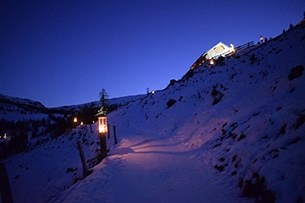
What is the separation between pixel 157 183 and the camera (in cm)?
687

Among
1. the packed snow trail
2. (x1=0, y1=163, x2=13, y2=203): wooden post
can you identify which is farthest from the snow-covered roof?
(x1=0, y1=163, x2=13, y2=203): wooden post

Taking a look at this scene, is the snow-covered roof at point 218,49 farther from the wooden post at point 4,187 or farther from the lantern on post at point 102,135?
the wooden post at point 4,187

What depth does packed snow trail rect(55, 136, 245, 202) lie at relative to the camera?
5.48 meters

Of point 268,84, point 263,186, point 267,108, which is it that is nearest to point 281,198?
point 263,186

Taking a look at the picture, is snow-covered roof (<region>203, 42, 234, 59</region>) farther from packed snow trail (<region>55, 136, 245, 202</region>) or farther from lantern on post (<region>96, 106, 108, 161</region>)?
packed snow trail (<region>55, 136, 245, 202</region>)

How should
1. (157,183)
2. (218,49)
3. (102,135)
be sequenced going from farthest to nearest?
(218,49)
(102,135)
(157,183)

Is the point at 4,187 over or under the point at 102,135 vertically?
under

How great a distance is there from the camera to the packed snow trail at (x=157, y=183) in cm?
548

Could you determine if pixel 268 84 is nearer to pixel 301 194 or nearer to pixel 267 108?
pixel 267 108

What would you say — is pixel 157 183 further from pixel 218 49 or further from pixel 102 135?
pixel 218 49

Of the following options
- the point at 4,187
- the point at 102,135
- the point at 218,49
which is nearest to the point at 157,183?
the point at 4,187

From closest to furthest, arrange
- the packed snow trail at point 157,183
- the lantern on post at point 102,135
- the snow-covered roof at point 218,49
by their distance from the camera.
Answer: the packed snow trail at point 157,183 < the lantern on post at point 102,135 < the snow-covered roof at point 218,49

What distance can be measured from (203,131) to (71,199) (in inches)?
350

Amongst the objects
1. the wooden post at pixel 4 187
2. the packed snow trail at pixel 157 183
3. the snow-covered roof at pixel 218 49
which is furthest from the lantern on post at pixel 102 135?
the snow-covered roof at pixel 218 49
